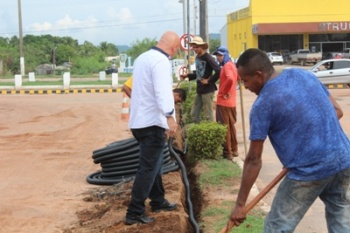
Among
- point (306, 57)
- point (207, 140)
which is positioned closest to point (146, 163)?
point (207, 140)

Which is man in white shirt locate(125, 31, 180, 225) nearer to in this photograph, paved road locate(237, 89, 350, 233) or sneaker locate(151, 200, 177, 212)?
sneaker locate(151, 200, 177, 212)

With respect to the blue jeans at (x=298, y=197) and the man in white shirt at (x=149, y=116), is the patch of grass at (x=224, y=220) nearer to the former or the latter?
the man in white shirt at (x=149, y=116)

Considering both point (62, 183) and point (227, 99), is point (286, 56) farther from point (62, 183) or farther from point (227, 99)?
point (62, 183)

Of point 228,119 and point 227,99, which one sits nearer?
point 227,99

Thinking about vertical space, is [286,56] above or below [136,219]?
above

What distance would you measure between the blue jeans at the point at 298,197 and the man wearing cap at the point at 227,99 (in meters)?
5.76

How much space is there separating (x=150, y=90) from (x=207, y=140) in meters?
3.71

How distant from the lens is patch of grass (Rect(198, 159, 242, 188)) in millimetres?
8453

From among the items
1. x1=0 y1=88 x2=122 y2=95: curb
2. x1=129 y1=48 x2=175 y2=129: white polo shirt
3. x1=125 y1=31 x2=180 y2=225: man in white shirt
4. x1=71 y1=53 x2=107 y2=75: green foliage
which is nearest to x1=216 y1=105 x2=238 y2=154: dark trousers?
x1=125 y1=31 x2=180 y2=225: man in white shirt

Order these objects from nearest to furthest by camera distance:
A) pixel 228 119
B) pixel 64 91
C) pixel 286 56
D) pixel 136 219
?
pixel 136 219 → pixel 228 119 → pixel 64 91 → pixel 286 56

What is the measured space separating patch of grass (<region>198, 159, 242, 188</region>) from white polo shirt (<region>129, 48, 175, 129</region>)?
2.28m

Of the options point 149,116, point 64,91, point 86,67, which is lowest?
point 64,91

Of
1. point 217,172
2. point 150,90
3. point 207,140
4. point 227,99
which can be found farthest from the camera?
point 227,99

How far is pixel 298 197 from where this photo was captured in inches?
171
